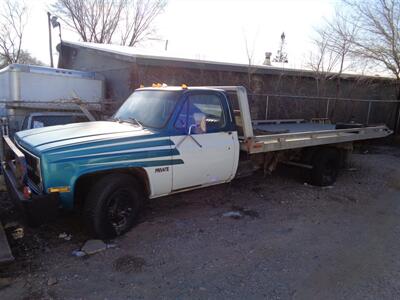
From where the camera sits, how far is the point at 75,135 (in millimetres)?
3926

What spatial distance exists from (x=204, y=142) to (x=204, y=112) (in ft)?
1.52

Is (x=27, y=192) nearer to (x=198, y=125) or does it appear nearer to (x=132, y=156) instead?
(x=132, y=156)

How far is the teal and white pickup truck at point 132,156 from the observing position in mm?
3488

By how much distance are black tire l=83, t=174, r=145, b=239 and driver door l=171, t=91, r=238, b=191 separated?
0.61 metres

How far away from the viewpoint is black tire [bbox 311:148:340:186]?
21.8 ft

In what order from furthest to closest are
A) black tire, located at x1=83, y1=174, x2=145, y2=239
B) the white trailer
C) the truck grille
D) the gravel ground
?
the white trailer, black tire, located at x1=83, y1=174, x2=145, y2=239, the truck grille, the gravel ground

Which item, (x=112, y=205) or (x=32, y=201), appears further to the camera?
(x=112, y=205)

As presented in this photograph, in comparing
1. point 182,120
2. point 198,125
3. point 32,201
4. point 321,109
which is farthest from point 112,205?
point 321,109

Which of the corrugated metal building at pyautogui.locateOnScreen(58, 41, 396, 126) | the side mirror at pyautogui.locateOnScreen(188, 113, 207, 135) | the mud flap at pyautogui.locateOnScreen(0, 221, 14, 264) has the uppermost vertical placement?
the corrugated metal building at pyautogui.locateOnScreen(58, 41, 396, 126)

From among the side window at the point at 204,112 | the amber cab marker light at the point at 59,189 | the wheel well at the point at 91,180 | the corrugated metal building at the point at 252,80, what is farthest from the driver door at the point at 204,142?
the corrugated metal building at the point at 252,80

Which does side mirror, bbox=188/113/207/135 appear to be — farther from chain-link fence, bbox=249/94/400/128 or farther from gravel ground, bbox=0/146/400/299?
chain-link fence, bbox=249/94/400/128

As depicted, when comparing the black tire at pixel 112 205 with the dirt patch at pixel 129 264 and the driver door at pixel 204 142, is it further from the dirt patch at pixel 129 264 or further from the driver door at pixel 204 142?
the driver door at pixel 204 142

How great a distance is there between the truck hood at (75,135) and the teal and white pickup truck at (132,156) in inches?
0.5

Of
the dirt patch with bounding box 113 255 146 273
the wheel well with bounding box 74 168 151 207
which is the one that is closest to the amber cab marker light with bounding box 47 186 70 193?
the wheel well with bounding box 74 168 151 207
